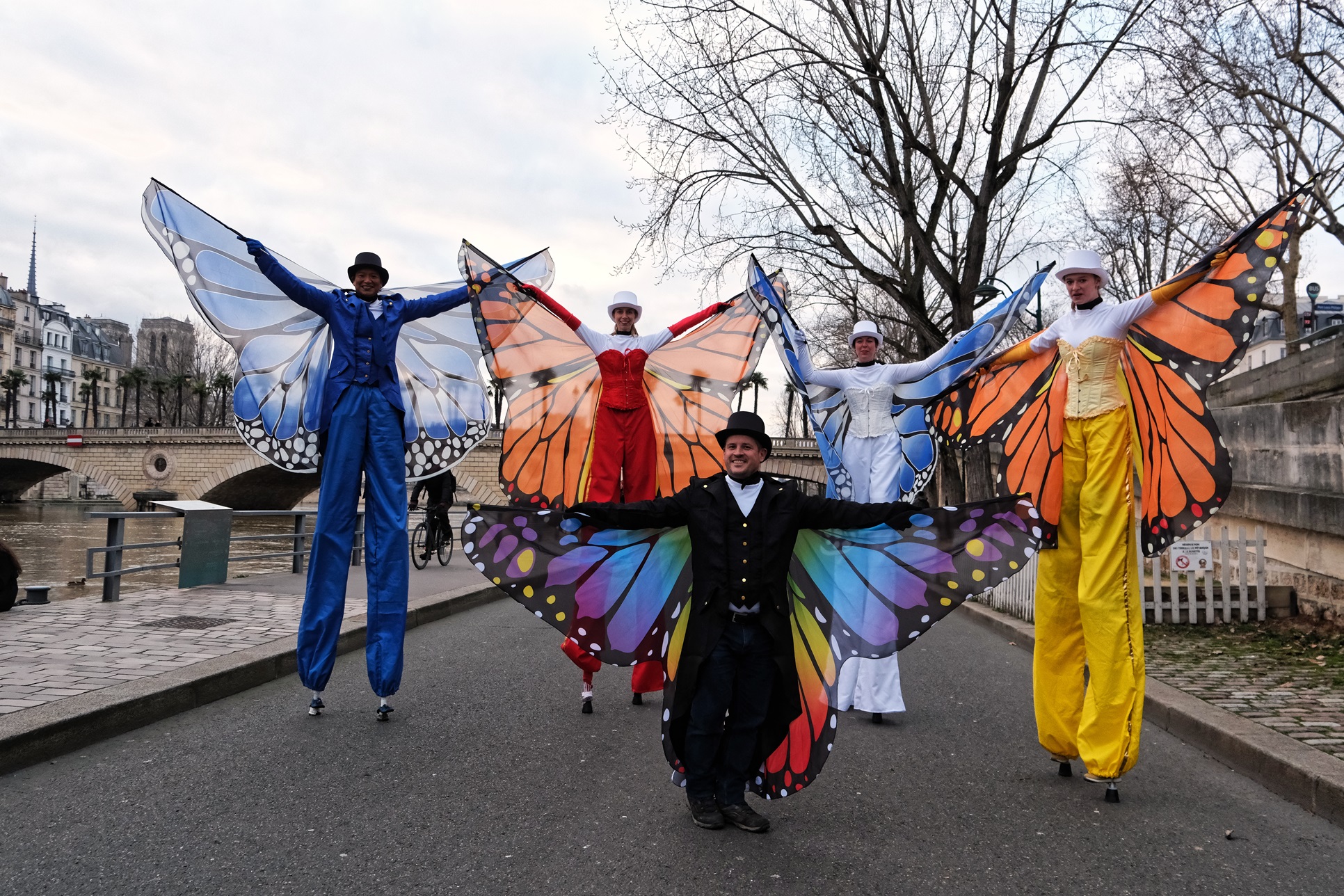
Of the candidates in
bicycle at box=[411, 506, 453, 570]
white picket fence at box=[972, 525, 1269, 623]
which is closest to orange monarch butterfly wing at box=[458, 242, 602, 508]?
white picket fence at box=[972, 525, 1269, 623]

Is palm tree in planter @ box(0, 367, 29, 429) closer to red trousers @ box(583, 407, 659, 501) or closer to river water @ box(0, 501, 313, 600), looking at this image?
river water @ box(0, 501, 313, 600)

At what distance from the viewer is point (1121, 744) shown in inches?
159

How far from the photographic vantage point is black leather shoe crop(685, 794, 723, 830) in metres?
3.62

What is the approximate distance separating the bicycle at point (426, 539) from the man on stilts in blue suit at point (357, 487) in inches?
378

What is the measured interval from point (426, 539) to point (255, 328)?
949cm

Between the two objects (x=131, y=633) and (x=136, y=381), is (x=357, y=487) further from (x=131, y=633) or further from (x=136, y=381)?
(x=136, y=381)

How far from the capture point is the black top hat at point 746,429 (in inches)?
151

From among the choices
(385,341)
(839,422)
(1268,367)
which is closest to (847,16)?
(1268,367)

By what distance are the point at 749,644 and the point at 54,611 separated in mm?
7008

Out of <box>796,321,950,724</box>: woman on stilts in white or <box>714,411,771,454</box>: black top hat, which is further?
<box>796,321,950,724</box>: woman on stilts in white

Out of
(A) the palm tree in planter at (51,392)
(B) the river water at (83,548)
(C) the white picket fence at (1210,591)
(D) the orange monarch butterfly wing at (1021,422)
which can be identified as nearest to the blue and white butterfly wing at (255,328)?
(D) the orange monarch butterfly wing at (1021,422)

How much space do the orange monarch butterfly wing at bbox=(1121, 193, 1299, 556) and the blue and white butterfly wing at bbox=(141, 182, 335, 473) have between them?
4473mm

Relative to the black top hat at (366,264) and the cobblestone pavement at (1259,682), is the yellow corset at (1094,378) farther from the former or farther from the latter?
the black top hat at (366,264)

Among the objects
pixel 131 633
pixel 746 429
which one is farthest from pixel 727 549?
pixel 131 633
